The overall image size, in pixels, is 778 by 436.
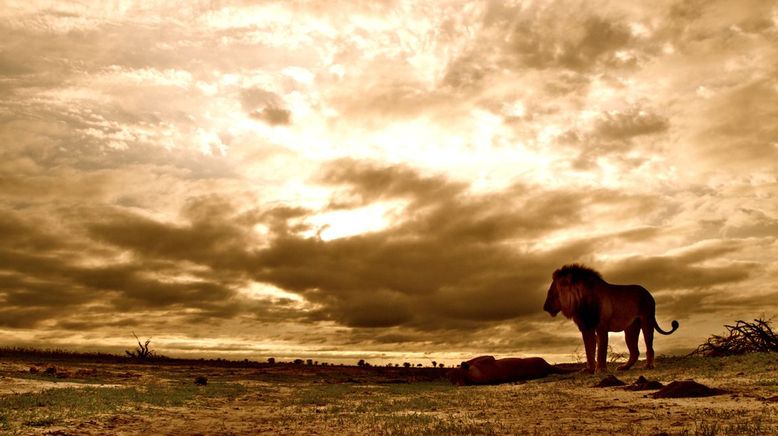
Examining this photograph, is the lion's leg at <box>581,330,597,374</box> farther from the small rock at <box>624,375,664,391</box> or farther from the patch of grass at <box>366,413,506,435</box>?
the patch of grass at <box>366,413,506,435</box>

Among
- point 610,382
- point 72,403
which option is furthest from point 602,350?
point 72,403

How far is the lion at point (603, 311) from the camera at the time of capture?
19.0 m

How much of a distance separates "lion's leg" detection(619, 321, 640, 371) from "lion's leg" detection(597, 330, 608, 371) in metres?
0.71

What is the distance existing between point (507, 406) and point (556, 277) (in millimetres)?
9021

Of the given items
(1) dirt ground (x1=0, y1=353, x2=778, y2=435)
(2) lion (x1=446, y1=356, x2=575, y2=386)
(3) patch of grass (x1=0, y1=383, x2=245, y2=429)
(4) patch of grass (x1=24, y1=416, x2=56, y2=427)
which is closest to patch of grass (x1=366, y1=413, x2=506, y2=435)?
(1) dirt ground (x1=0, y1=353, x2=778, y2=435)

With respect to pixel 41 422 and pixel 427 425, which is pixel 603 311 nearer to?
pixel 427 425

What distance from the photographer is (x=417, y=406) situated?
14000 mm

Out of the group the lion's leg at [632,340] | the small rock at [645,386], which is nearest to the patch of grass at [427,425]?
the small rock at [645,386]

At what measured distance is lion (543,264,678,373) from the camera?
1895cm

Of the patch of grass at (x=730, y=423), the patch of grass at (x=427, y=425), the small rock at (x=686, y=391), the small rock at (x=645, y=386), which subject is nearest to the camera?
the patch of grass at (x=730, y=423)

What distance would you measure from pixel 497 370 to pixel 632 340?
6742mm

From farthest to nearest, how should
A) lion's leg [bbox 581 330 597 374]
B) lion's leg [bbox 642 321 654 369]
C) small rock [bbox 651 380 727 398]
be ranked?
1. lion's leg [bbox 581 330 597 374]
2. lion's leg [bbox 642 321 654 369]
3. small rock [bbox 651 380 727 398]

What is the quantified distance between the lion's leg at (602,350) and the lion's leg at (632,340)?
28.1 inches

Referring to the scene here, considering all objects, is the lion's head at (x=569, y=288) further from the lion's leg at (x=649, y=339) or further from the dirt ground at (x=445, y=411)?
the dirt ground at (x=445, y=411)
